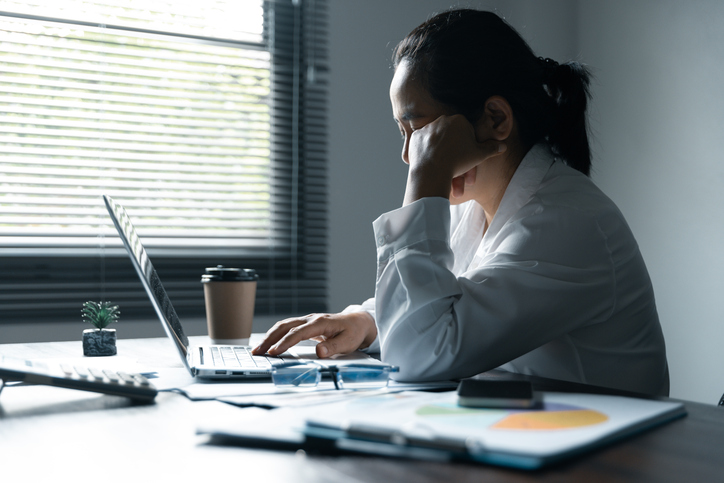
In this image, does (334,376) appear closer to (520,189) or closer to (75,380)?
(75,380)

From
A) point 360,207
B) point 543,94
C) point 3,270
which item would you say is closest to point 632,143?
point 360,207

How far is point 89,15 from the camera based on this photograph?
208cm

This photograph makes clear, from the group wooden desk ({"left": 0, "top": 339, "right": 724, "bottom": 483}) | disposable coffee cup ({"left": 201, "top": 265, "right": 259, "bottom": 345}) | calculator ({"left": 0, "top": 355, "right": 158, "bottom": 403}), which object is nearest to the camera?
wooden desk ({"left": 0, "top": 339, "right": 724, "bottom": 483})

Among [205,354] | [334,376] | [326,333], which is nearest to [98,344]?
[205,354]

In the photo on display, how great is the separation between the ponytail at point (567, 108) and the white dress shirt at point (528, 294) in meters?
0.14

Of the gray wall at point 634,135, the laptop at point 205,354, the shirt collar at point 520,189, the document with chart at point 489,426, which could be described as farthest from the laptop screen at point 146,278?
the gray wall at point 634,135

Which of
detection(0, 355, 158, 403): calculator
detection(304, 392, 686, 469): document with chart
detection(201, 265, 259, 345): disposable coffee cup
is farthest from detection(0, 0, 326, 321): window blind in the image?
detection(304, 392, 686, 469): document with chart

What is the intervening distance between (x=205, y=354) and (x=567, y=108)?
0.76 m

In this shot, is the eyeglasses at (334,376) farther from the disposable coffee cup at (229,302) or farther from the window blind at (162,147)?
the window blind at (162,147)

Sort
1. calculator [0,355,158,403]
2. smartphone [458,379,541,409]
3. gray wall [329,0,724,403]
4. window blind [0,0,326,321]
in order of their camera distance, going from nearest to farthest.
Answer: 1. smartphone [458,379,541,409]
2. calculator [0,355,158,403]
3. window blind [0,0,326,321]
4. gray wall [329,0,724,403]

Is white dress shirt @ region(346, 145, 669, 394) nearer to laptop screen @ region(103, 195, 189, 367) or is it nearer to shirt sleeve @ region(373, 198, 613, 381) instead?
shirt sleeve @ region(373, 198, 613, 381)

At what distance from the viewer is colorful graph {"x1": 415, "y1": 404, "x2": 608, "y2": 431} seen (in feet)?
1.58

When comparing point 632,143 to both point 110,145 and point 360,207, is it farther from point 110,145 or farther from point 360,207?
point 110,145

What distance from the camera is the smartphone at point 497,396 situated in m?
0.54
